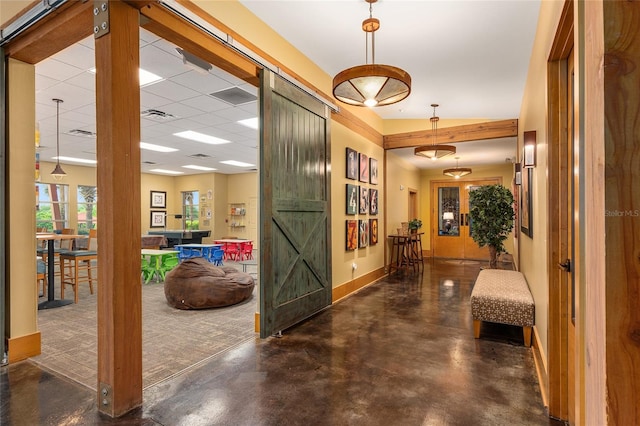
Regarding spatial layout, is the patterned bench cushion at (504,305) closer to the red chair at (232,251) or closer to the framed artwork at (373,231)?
the framed artwork at (373,231)

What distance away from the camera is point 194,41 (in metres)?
2.79

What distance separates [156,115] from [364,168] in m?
3.86

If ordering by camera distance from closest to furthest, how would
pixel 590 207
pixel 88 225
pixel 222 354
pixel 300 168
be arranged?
pixel 590 207 → pixel 222 354 → pixel 300 168 → pixel 88 225

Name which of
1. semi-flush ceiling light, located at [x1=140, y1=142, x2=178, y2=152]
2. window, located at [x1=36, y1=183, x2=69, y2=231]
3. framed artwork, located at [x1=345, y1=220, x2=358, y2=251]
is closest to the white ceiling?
semi-flush ceiling light, located at [x1=140, y1=142, x2=178, y2=152]

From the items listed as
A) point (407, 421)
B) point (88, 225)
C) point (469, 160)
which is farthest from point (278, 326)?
point (88, 225)

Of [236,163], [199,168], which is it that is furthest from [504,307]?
[199,168]

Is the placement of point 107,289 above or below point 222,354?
above

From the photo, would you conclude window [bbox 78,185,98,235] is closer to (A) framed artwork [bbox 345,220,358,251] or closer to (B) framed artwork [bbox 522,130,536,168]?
(A) framed artwork [bbox 345,220,358,251]

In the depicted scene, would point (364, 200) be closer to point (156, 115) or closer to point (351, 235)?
point (351, 235)

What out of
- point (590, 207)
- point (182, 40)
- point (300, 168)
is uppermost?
point (182, 40)

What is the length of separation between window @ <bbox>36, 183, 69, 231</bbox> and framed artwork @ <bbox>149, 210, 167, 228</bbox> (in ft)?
9.75

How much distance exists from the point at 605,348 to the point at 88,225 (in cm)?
1402

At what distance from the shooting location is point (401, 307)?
4.77 meters

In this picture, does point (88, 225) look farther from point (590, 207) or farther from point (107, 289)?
point (590, 207)
